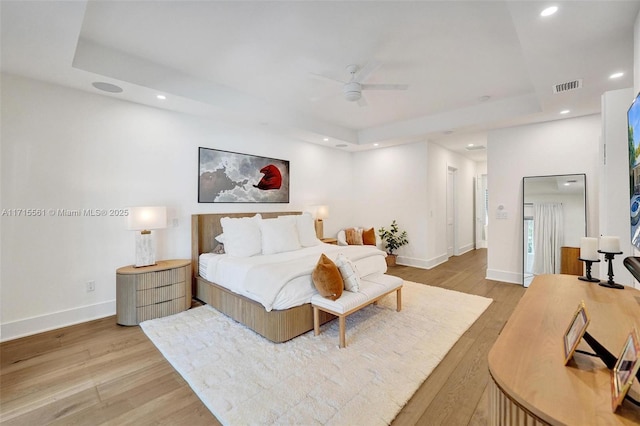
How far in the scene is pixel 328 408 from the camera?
1794mm

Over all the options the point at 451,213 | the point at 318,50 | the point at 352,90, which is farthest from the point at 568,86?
the point at 451,213

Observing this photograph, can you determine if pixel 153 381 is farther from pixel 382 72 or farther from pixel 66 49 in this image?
pixel 382 72

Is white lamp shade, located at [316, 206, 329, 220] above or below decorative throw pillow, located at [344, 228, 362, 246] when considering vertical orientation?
above

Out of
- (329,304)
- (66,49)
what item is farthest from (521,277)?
(66,49)

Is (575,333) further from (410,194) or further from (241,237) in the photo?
(410,194)

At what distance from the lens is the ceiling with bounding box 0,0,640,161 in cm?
212

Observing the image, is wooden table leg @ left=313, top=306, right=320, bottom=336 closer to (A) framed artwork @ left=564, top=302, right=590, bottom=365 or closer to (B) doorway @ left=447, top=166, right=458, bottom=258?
(A) framed artwork @ left=564, top=302, right=590, bottom=365

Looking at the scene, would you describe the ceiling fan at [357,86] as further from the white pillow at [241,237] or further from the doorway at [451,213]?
the doorway at [451,213]

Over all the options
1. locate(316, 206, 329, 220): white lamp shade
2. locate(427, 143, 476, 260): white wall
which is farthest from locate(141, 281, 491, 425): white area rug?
locate(427, 143, 476, 260): white wall

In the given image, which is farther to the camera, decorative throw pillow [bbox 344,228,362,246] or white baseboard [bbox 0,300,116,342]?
decorative throw pillow [bbox 344,228,362,246]

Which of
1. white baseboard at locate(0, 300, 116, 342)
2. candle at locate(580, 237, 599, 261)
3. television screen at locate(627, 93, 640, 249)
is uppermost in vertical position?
television screen at locate(627, 93, 640, 249)

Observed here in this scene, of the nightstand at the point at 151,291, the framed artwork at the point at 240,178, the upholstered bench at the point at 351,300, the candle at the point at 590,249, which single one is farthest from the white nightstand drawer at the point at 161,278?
the candle at the point at 590,249

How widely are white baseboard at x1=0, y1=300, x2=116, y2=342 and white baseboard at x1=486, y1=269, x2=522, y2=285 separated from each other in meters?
5.70

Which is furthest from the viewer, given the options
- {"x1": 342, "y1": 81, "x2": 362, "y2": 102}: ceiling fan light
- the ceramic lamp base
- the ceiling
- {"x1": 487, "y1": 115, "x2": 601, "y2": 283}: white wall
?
{"x1": 487, "y1": 115, "x2": 601, "y2": 283}: white wall
